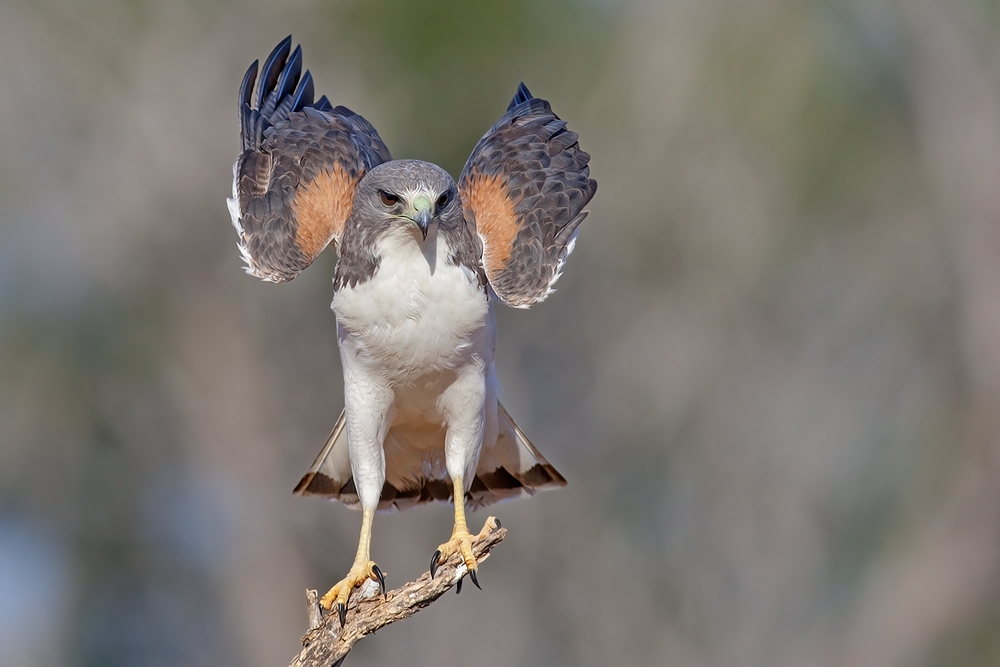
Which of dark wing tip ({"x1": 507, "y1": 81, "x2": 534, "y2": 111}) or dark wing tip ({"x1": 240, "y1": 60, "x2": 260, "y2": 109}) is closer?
dark wing tip ({"x1": 240, "y1": 60, "x2": 260, "y2": 109})

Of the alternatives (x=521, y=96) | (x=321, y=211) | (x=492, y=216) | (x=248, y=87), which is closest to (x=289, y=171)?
(x=321, y=211)

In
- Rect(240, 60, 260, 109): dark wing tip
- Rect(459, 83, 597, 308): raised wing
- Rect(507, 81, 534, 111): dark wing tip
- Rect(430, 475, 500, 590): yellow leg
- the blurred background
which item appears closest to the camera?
Rect(430, 475, 500, 590): yellow leg

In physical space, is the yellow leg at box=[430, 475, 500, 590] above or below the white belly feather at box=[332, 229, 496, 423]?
below

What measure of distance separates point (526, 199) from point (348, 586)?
2.28 metres

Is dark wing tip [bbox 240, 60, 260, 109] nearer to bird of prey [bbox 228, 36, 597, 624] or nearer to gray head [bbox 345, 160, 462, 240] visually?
bird of prey [bbox 228, 36, 597, 624]

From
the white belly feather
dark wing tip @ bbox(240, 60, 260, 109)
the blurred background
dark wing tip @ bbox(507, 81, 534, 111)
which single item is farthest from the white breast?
the blurred background

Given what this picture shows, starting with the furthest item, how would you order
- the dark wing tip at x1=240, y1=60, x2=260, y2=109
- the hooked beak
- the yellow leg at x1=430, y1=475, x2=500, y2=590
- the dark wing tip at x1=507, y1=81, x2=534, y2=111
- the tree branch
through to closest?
1. the dark wing tip at x1=507, y1=81, x2=534, y2=111
2. the dark wing tip at x1=240, y1=60, x2=260, y2=109
3. the yellow leg at x1=430, y1=475, x2=500, y2=590
4. the tree branch
5. the hooked beak

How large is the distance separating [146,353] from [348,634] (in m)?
13.9

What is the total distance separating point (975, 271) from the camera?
16422 millimetres

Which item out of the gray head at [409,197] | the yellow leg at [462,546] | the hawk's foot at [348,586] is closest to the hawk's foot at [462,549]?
the yellow leg at [462,546]

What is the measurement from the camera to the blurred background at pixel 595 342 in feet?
54.4

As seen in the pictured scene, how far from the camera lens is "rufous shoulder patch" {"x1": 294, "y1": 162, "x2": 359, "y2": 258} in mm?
6137

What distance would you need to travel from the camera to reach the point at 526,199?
643 cm

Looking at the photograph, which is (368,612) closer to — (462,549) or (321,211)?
(462,549)
